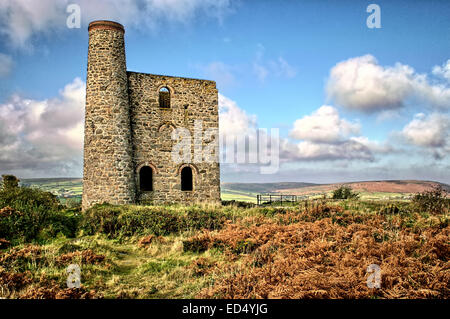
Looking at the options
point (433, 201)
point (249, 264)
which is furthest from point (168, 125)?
point (433, 201)

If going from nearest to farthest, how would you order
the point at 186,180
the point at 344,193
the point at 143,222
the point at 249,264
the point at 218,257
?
the point at 249,264
the point at 218,257
the point at 143,222
the point at 186,180
the point at 344,193

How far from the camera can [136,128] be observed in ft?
64.1

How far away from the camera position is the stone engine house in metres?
17.4

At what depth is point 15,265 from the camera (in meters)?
6.99

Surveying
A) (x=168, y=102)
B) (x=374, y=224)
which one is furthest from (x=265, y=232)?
(x=168, y=102)

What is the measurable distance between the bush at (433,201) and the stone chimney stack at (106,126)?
15.9m

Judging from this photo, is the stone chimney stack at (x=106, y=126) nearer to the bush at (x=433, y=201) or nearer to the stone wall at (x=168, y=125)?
the stone wall at (x=168, y=125)

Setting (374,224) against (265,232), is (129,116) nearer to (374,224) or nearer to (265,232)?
(265,232)

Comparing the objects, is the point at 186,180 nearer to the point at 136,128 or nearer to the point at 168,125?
the point at 168,125

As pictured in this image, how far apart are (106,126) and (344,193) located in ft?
67.7

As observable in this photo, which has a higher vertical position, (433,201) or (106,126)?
(106,126)

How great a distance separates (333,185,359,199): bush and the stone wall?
12.4m

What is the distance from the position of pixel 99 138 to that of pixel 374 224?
14456 mm

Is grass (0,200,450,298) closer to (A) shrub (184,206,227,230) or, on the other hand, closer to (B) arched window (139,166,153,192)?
(A) shrub (184,206,227,230)
